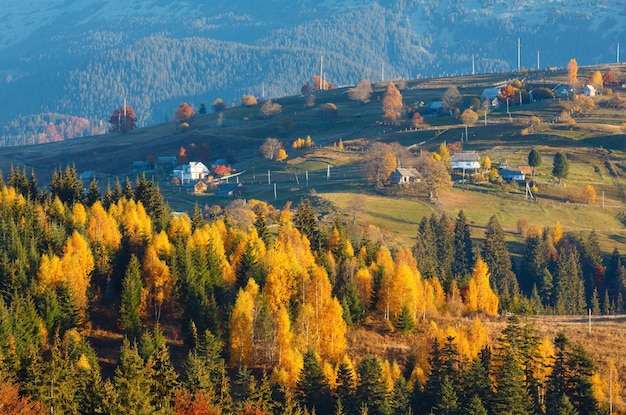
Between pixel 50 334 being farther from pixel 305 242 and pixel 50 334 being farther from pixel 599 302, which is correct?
pixel 599 302

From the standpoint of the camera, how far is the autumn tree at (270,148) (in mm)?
189750

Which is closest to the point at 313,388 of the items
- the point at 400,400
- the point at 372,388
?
the point at 372,388

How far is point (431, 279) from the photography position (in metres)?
93.9

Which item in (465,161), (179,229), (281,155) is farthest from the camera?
(281,155)

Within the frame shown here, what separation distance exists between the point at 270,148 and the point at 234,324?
387 ft

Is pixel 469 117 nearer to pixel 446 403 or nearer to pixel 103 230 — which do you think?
pixel 103 230

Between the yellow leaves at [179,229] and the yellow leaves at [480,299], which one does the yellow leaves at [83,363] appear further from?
the yellow leaves at [480,299]

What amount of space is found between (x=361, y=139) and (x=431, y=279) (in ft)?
335

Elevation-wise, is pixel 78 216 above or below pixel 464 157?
below

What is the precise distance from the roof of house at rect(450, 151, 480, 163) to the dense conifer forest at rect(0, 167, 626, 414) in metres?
57.0

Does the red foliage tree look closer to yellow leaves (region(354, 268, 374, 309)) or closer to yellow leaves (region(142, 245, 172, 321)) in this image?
yellow leaves (region(354, 268, 374, 309))

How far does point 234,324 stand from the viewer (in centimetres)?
7438

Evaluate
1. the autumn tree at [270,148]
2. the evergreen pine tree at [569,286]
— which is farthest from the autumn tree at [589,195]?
the autumn tree at [270,148]

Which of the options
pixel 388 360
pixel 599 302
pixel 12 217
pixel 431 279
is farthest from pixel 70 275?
pixel 599 302
